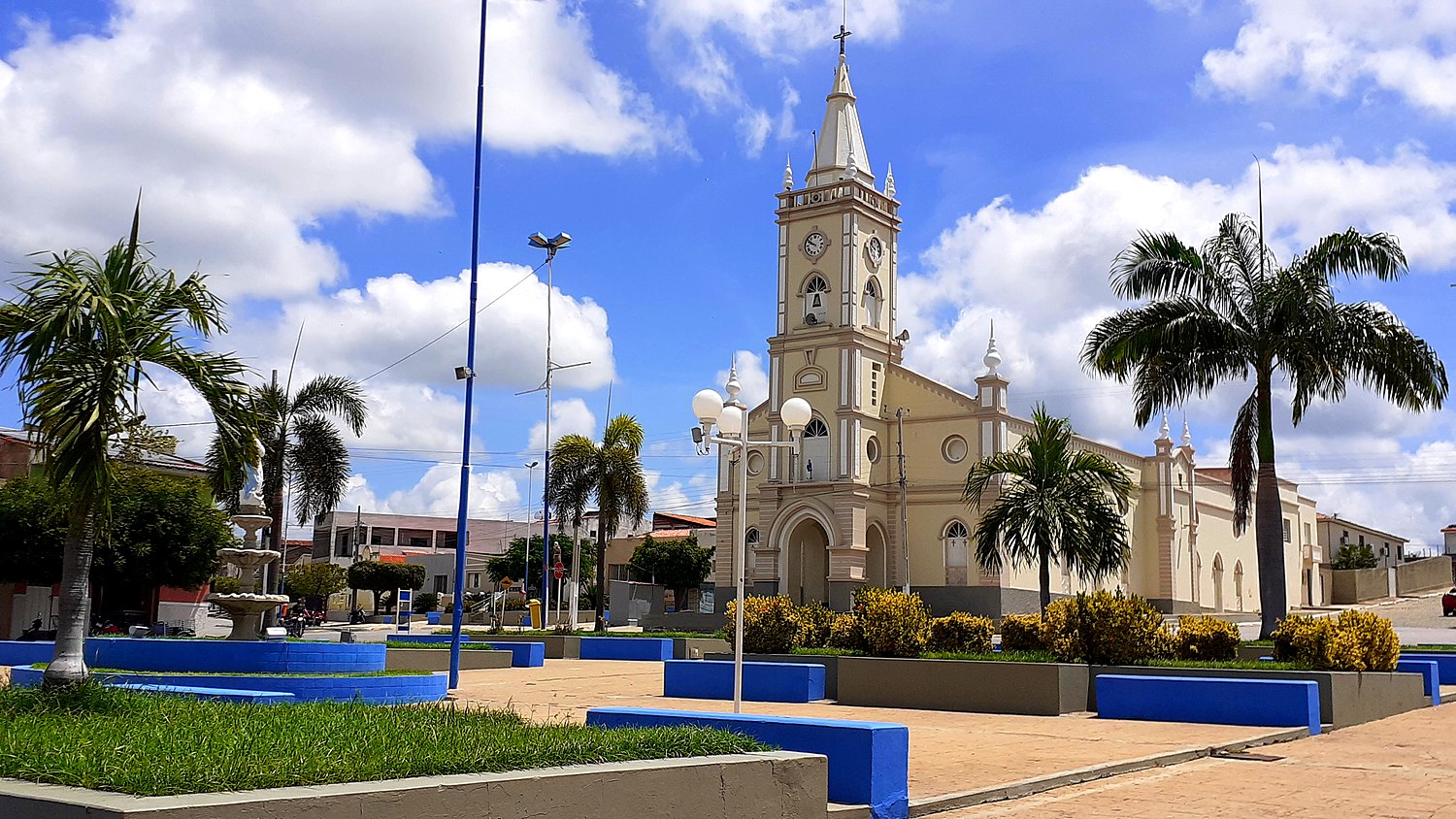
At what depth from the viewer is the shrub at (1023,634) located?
20.5 metres

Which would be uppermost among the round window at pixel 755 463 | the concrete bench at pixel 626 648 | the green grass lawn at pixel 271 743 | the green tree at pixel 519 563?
the round window at pixel 755 463

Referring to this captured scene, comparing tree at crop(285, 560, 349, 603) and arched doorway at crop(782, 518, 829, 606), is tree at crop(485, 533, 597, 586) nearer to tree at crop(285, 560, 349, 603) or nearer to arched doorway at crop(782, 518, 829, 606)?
tree at crop(285, 560, 349, 603)

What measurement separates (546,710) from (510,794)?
35.0 ft

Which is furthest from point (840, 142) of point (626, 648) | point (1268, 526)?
point (1268, 526)

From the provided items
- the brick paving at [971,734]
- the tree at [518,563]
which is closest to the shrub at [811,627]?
the brick paving at [971,734]

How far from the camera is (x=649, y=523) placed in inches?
3438

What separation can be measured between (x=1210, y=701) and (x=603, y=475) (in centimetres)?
3036

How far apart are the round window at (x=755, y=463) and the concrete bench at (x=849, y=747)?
44299mm

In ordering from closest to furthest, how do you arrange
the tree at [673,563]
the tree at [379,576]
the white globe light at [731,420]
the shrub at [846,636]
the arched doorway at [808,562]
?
1. the white globe light at [731,420]
2. the shrub at [846,636]
3. the arched doorway at [808,562]
4. the tree at [379,576]
5. the tree at [673,563]

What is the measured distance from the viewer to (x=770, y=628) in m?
21.3

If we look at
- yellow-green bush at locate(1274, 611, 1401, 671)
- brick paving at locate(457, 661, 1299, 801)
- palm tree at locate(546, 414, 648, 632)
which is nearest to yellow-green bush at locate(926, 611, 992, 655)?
brick paving at locate(457, 661, 1299, 801)

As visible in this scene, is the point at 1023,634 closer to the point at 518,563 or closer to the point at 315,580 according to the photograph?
the point at 315,580

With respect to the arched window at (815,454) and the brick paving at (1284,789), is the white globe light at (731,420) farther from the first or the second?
the arched window at (815,454)

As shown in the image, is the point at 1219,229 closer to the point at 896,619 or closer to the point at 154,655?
the point at 896,619
